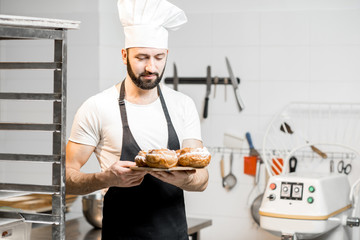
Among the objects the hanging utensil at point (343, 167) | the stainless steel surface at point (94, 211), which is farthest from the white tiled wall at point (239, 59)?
the stainless steel surface at point (94, 211)

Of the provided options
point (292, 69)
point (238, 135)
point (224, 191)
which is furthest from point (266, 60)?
point (224, 191)

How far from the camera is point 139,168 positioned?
148 centimetres

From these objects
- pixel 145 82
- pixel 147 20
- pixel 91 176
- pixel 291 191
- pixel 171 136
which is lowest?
pixel 291 191

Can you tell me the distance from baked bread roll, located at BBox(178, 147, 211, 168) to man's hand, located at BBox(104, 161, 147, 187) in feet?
0.41

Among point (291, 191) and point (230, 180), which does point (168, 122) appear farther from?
point (230, 180)

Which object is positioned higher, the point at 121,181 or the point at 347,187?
the point at 121,181

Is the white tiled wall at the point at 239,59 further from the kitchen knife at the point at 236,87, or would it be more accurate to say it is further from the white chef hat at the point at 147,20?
the white chef hat at the point at 147,20

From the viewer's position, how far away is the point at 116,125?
176 centimetres

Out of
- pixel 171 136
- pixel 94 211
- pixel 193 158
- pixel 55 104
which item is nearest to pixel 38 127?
pixel 55 104

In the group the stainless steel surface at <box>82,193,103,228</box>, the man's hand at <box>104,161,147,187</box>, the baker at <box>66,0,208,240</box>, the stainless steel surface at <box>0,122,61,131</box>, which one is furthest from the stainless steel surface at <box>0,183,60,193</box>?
the stainless steel surface at <box>82,193,103,228</box>

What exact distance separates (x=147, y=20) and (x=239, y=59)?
184cm

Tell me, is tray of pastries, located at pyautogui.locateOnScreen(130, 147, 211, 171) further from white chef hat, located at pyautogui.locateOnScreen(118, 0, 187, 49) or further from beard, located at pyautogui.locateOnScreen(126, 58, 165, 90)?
white chef hat, located at pyautogui.locateOnScreen(118, 0, 187, 49)

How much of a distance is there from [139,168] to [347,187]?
1.77 meters

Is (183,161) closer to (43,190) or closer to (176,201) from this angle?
(176,201)
